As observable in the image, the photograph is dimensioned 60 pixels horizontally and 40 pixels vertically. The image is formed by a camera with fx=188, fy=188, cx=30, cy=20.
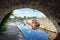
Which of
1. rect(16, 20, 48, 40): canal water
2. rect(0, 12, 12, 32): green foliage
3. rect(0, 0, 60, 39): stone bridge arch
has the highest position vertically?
rect(0, 0, 60, 39): stone bridge arch

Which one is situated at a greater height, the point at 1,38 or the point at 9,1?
the point at 9,1

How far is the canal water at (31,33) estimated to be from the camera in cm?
202

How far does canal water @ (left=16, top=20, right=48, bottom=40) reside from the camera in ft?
6.63

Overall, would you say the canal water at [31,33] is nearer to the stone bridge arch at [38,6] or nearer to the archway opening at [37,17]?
the archway opening at [37,17]

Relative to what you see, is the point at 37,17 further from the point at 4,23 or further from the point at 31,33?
the point at 4,23

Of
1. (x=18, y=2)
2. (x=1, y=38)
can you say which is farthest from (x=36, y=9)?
(x=1, y=38)

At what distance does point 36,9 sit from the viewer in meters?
1.95

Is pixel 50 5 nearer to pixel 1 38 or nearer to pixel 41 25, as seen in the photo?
pixel 41 25

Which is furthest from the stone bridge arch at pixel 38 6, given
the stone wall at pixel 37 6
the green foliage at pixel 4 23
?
the green foliage at pixel 4 23

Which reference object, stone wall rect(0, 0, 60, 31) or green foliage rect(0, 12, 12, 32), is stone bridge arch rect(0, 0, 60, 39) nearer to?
stone wall rect(0, 0, 60, 31)

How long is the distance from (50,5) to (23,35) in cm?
44

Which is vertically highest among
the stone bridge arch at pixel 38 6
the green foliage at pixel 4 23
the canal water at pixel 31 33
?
the stone bridge arch at pixel 38 6

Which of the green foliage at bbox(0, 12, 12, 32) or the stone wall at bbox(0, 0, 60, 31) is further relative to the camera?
the green foliage at bbox(0, 12, 12, 32)

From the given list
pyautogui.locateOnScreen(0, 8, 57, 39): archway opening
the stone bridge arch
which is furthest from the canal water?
the stone bridge arch
